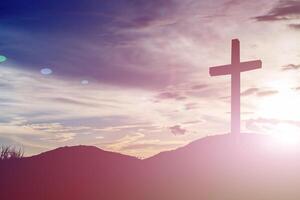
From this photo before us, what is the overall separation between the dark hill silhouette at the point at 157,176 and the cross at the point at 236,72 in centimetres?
76

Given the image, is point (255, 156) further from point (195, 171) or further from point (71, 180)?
point (71, 180)

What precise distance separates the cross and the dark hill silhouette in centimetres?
76

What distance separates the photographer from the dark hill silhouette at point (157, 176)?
19.2 m

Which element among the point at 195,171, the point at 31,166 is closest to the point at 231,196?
the point at 195,171

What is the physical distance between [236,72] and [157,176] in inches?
208

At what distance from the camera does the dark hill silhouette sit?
63.0ft

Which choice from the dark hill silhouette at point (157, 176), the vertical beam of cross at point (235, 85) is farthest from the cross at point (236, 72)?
the dark hill silhouette at point (157, 176)

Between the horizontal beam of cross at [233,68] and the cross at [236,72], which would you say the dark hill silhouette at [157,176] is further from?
the horizontal beam of cross at [233,68]

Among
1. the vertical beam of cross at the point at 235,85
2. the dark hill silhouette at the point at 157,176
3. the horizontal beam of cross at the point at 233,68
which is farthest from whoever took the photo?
the vertical beam of cross at the point at 235,85

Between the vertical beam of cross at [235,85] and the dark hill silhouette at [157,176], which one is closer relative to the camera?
the dark hill silhouette at [157,176]

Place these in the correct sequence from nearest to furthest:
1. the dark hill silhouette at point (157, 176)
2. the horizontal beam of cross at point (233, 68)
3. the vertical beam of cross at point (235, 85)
A: the dark hill silhouette at point (157, 176)
the horizontal beam of cross at point (233, 68)
the vertical beam of cross at point (235, 85)

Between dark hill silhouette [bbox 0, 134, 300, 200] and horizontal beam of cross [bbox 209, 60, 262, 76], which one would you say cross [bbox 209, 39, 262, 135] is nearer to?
horizontal beam of cross [bbox 209, 60, 262, 76]

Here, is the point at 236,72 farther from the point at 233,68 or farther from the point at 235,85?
the point at 235,85

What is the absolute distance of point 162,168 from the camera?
22.6 metres
